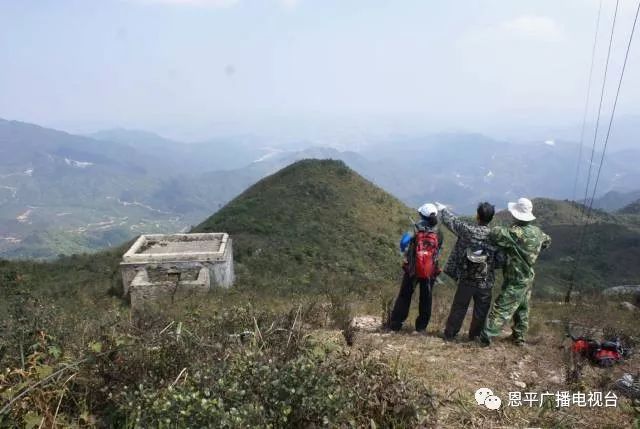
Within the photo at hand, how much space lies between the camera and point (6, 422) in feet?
9.67

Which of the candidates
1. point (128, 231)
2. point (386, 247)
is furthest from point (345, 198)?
point (128, 231)

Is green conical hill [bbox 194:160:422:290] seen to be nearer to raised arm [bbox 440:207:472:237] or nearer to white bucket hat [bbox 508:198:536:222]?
raised arm [bbox 440:207:472:237]

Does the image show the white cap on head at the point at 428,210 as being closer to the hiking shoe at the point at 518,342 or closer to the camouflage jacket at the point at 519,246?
the camouflage jacket at the point at 519,246

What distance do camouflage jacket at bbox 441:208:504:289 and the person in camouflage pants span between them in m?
0.09

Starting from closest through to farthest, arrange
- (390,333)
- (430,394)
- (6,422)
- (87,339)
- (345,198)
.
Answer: (6,422) → (430,394) → (87,339) → (390,333) → (345,198)

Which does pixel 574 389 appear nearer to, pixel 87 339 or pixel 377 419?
pixel 377 419

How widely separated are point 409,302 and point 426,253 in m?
0.82

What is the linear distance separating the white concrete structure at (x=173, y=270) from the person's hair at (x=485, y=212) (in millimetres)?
6696

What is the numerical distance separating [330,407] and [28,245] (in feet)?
470

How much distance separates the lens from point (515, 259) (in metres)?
5.38

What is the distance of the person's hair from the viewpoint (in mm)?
5312

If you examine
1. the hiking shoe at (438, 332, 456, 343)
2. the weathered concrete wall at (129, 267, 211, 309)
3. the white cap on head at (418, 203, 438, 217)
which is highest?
the white cap on head at (418, 203, 438, 217)

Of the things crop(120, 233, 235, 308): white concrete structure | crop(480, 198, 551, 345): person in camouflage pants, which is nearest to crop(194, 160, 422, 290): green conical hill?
crop(120, 233, 235, 308): white concrete structure

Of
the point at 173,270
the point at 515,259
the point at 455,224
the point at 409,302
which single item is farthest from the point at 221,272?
the point at 515,259
